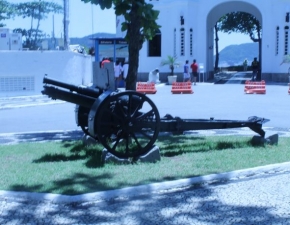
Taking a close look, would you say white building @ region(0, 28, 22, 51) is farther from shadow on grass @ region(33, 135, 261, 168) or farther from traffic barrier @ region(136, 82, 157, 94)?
shadow on grass @ region(33, 135, 261, 168)

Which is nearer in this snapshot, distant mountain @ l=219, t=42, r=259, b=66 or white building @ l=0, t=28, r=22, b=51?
white building @ l=0, t=28, r=22, b=51

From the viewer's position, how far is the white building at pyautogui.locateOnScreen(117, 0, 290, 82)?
3142 cm

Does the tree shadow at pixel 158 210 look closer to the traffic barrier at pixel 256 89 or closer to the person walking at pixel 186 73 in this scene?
the traffic barrier at pixel 256 89

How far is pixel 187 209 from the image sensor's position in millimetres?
5832

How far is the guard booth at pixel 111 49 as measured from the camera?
29.4 m

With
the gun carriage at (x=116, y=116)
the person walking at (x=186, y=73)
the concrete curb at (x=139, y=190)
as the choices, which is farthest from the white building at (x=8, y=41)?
the concrete curb at (x=139, y=190)

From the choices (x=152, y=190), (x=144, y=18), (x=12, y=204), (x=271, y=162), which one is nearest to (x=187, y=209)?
(x=152, y=190)

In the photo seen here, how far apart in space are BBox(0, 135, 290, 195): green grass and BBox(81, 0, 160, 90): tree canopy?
5.54ft

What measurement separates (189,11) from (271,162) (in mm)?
25923

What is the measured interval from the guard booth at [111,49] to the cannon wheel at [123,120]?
21567mm

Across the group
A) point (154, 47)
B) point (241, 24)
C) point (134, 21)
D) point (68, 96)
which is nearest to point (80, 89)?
point (68, 96)

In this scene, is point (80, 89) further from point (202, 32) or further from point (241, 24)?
point (241, 24)

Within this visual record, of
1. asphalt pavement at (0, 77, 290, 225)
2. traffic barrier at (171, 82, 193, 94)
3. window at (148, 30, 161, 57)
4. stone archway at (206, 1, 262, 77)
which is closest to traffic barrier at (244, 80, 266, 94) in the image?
traffic barrier at (171, 82, 193, 94)

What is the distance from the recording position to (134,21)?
31.4 ft
